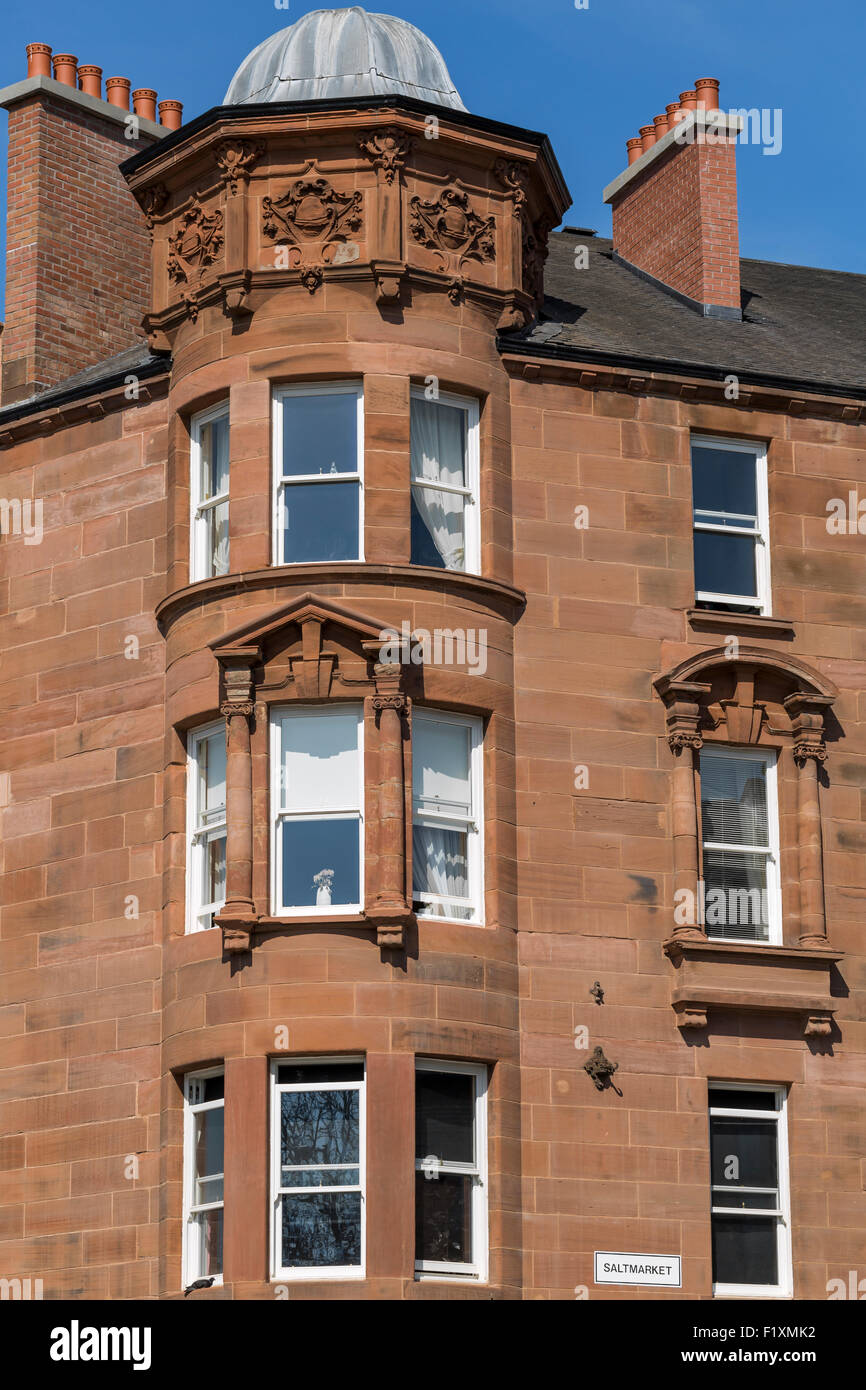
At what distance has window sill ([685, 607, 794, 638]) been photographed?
28781mm

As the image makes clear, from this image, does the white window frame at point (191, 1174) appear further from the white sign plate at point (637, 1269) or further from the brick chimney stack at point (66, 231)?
the brick chimney stack at point (66, 231)

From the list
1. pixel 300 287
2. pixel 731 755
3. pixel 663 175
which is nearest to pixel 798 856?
pixel 731 755

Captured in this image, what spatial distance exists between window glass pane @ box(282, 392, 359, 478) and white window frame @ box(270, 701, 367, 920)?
2502mm

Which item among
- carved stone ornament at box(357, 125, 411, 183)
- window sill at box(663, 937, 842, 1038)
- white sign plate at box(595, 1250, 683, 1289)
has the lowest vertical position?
white sign plate at box(595, 1250, 683, 1289)

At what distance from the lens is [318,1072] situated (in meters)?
25.9

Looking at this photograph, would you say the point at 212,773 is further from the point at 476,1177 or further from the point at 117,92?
the point at 117,92

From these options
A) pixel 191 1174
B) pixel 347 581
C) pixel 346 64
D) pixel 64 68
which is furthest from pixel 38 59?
pixel 191 1174

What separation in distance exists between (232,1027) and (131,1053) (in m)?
2.01

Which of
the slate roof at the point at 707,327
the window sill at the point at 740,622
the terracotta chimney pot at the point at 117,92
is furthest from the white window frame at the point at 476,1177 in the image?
the terracotta chimney pot at the point at 117,92

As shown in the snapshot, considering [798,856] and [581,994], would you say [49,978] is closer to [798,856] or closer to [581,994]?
[581,994]

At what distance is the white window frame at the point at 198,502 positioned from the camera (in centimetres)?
2855

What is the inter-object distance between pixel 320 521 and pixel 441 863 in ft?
13.4

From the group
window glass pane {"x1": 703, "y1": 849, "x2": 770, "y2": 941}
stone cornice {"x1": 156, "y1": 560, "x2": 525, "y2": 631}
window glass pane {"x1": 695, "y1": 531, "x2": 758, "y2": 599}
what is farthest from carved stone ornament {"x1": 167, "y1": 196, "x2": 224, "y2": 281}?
window glass pane {"x1": 703, "y1": 849, "x2": 770, "y2": 941}

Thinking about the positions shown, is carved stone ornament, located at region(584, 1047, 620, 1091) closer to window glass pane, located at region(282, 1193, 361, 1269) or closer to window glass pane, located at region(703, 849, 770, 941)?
window glass pane, located at region(703, 849, 770, 941)
